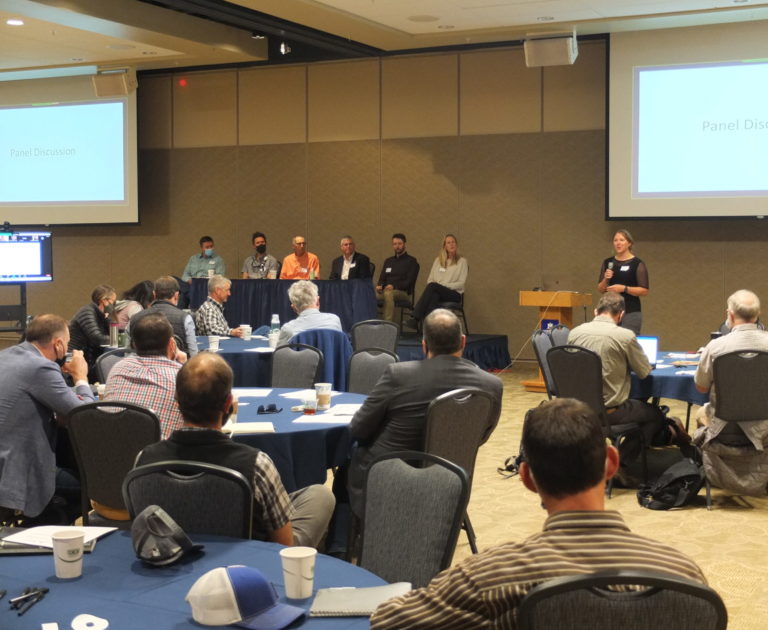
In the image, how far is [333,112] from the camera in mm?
13461

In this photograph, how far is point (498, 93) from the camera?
1249 centimetres

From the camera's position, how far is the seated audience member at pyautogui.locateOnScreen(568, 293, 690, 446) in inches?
240

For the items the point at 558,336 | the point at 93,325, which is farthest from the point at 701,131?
the point at 93,325

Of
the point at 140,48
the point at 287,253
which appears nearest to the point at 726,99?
the point at 287,253

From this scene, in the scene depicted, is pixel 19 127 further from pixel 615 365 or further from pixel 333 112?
pixel 615 365

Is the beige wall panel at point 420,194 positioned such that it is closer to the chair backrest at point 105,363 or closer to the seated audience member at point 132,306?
the seated audience member at point 132,306

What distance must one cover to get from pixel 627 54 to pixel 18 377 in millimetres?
8767

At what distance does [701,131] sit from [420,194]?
12.5ft

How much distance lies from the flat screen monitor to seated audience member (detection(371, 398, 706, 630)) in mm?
11803

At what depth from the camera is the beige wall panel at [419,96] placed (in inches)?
503

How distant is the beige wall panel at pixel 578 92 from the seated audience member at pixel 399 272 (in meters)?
2.43

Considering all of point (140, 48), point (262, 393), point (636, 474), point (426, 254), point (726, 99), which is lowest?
point (636, 474)

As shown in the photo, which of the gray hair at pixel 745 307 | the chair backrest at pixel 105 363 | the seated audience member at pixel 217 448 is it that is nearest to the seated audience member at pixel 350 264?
the chair backrest at pixel 105 363

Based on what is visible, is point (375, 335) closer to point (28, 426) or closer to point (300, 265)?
point (28, 426)
